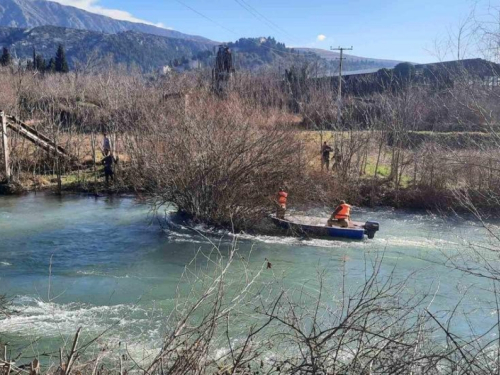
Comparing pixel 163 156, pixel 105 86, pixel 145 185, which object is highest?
pixel 105 86

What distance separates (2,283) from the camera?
13703 millimetres

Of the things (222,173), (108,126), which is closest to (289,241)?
(222,173)

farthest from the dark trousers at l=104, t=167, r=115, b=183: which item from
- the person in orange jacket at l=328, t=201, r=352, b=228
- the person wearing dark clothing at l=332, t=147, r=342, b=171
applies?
the person in orange jacket at l=328, t=201, r=352, b=228

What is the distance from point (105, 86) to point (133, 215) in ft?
49.0

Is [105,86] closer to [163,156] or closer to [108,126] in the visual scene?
[108,126]

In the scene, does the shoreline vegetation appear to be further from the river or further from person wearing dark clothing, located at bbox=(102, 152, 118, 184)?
the river

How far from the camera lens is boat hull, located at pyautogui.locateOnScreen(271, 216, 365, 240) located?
18922 millimetres

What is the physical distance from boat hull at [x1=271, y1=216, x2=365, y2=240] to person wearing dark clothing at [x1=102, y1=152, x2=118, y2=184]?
38.0 feet

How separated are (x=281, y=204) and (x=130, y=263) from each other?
6214 mm

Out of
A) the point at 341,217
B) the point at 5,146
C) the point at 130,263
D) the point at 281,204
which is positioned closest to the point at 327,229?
the point at 341,217

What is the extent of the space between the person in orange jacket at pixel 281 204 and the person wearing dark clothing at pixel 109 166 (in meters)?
11.3

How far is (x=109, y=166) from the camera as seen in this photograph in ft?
90.9

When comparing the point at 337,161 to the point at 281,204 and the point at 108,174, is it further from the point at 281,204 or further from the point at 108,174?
the point at 108,174

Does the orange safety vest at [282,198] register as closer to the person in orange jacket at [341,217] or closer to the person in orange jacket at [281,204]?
the person in orange jacket at [281,204]
